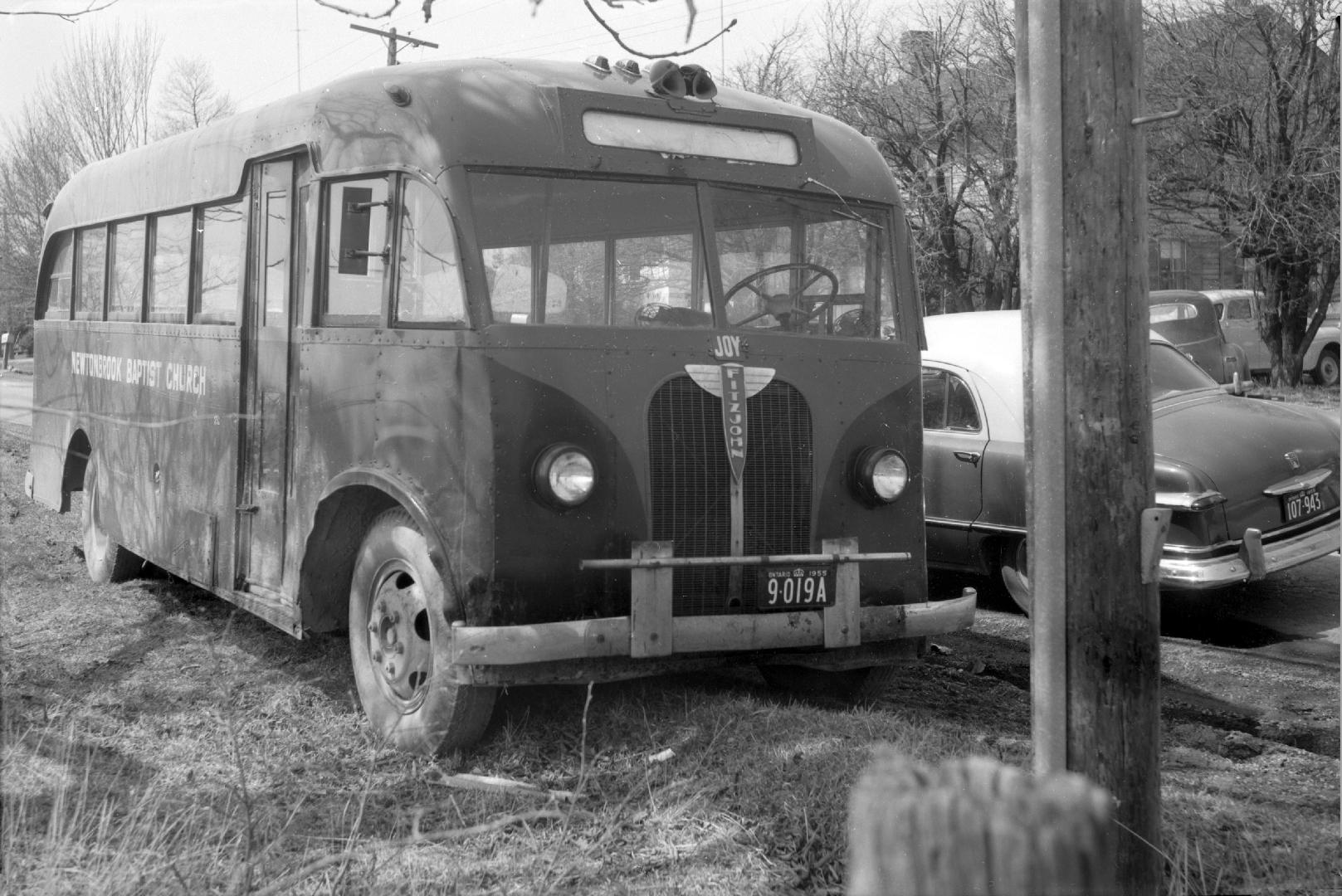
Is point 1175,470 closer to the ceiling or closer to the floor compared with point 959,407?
closer to the floor

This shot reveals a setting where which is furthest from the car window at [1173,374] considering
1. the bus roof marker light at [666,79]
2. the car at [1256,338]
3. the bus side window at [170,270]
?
the car at [1256,338]

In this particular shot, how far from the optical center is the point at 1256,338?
26.9 metres

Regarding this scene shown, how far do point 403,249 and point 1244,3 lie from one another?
23398 mm

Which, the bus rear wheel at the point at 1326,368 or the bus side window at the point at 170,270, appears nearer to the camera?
the bus side window at the point at 170,270

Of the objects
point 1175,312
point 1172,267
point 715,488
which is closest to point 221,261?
point 715,488

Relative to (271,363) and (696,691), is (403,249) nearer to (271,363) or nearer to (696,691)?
(271,363)

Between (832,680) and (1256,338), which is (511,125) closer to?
(832,680)

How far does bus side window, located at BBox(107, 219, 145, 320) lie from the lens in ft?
27.3

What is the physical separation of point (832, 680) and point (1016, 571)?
7.54 ft

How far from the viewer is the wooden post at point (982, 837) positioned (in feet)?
4.73

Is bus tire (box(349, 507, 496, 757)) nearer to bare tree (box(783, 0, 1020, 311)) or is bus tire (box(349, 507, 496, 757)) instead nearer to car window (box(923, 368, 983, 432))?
car window (box(923, 368, 983, 432))

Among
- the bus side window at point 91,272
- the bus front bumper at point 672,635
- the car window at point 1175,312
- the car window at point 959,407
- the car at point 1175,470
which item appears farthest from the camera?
the car window at point 1175,312

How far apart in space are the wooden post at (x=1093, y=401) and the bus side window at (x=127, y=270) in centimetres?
621

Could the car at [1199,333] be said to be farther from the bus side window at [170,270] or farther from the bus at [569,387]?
the bus side window at [170,270]
